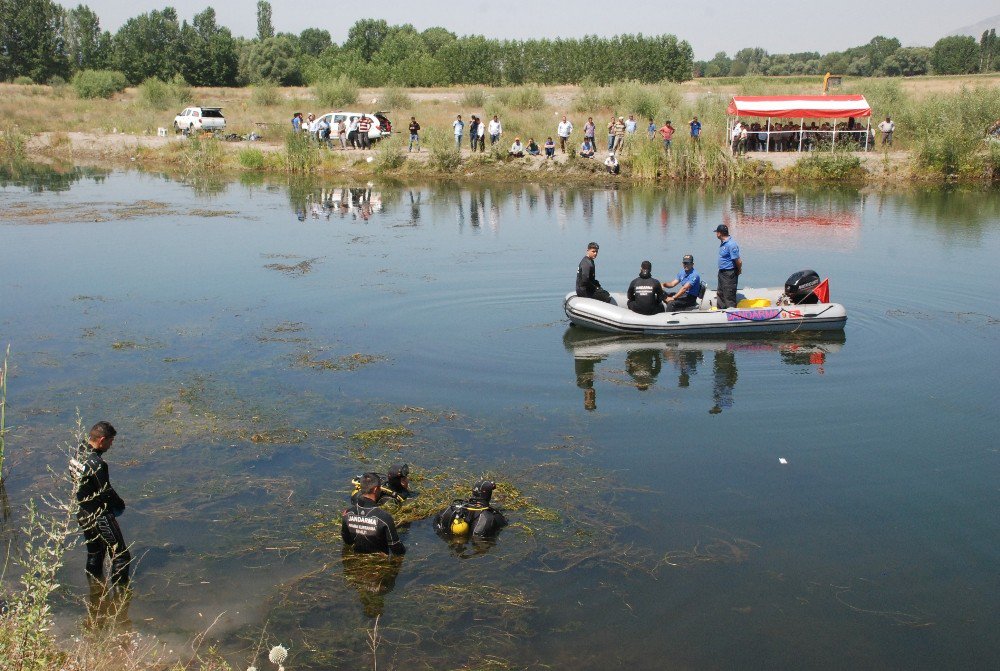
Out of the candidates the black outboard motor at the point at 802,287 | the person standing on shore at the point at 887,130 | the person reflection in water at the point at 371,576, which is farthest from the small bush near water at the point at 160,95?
the person reflection in water at the point at 371,576

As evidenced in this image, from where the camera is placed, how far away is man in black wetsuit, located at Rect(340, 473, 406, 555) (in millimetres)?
8750

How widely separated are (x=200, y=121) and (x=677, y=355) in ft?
135

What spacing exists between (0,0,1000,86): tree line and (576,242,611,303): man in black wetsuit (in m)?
54.9

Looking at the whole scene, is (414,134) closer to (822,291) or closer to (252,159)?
(252,159)

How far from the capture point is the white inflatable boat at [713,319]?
52.9 ft

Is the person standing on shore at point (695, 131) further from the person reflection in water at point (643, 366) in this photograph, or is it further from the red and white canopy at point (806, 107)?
the person reflection in water at point (643, 366)

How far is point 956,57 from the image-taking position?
109625 millimetres

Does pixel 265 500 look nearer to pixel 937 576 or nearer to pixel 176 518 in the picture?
pixel 176 518

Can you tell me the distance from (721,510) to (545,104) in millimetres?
47435

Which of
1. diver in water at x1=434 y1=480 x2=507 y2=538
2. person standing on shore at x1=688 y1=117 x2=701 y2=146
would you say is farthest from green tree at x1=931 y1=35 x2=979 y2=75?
diver in water at x1=434 y1=480 x2=507 y2=538

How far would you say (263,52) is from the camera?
83938 mm

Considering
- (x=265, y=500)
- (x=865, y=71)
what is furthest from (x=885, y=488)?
(x=865, y=71)

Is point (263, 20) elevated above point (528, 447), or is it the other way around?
point (263, 20)

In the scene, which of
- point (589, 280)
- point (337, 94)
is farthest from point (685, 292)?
point (337, 94)
